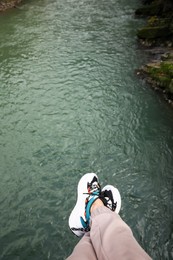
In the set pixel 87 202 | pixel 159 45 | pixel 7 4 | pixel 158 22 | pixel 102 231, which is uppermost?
pixel 7 4

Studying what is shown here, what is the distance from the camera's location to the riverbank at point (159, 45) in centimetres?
1312

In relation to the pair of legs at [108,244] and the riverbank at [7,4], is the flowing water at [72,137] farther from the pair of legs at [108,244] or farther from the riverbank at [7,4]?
the riverbank at [7,4]

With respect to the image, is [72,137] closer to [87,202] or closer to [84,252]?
[87,202]

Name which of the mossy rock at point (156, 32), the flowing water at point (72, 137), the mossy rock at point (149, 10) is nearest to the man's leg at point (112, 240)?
the flowing water at point (72, 137)

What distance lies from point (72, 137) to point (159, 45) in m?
9.91

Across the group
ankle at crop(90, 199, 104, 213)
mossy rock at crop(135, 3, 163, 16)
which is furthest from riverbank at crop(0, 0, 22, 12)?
ankle at crop(90, 199, 104, 213)

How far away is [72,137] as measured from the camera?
35.3ft

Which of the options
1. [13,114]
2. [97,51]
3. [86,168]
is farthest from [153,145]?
[97,51]

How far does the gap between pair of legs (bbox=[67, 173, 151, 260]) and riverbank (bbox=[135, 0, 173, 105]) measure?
26.8 feet

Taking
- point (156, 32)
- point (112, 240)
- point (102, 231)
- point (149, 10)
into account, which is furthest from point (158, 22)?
point (112, 240)

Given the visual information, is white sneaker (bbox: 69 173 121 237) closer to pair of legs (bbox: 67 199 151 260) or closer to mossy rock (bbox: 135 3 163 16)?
pair of legs (bbox: 67 199 151 260)

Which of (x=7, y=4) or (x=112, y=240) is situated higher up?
(x=7, y=4)

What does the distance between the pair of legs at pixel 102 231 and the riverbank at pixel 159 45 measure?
8.16m

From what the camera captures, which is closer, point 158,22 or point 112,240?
point 112,240
